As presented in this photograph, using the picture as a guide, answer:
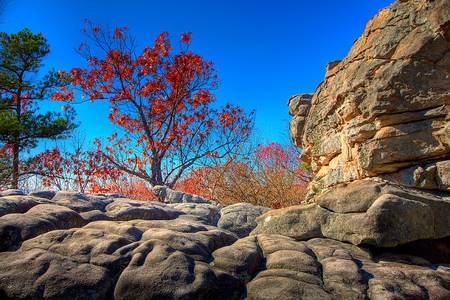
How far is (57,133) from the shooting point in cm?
1248

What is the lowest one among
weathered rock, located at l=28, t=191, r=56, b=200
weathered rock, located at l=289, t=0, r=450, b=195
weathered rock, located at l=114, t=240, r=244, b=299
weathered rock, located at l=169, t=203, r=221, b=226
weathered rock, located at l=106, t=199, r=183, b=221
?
weathered rock, located at l=114, t=240, r=244, b=299

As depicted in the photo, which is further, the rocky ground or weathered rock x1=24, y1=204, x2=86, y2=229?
weathered rock x1=24, y1=204, x2=86, y2=229

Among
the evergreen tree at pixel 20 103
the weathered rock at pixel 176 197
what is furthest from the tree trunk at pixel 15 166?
the weathered rock at pixel 176 197

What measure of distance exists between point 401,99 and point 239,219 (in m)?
2.99

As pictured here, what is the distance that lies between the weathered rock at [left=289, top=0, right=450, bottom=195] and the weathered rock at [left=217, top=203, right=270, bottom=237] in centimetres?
161

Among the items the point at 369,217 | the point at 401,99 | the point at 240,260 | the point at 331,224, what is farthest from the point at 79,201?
the point at 401,99

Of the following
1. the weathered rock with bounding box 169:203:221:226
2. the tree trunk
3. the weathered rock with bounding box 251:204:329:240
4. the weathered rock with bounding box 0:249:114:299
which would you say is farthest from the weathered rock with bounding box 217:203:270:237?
the tree trunk

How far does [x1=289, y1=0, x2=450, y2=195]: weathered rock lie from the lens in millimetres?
4242

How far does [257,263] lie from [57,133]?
38.1ft

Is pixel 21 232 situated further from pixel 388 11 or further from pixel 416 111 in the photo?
pixel 388 11

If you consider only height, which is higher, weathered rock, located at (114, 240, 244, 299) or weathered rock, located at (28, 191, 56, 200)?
weathered rock, located at (28, 191, 56, 200)

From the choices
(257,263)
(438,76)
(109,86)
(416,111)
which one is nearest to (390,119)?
(416,111)

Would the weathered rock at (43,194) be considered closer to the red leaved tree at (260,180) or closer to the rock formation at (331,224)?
the rock formation at (331,224)

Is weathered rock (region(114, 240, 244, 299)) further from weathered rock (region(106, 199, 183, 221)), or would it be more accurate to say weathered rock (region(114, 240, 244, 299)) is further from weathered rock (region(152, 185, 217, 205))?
weathered rock (region(152, 185, 217, 205))
